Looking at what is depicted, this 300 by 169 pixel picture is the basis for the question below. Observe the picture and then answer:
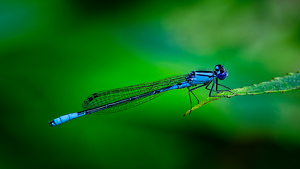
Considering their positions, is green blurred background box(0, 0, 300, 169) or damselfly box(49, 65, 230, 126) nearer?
green blurred background box(0, 0, 300, 169)

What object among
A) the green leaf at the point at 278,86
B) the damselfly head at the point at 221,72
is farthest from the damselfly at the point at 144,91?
the green leaf at the point at 278,86

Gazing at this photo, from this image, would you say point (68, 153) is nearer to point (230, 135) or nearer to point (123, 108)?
point (123, 108)

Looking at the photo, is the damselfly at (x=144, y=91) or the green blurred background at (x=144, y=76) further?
the damselfly at (x=144, y=91)

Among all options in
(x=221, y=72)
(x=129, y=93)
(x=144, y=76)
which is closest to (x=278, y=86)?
(x=221, y=72)

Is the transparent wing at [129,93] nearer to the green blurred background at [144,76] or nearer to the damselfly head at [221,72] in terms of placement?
the green blurred background at [144,76]

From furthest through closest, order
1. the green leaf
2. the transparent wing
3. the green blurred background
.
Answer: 1. the transparent wing
2. the green blurred background
3. the green leaf

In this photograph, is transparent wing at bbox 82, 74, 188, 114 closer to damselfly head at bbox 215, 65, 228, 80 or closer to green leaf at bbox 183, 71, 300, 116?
damselfly head at bbox 215, 65, 228, 80

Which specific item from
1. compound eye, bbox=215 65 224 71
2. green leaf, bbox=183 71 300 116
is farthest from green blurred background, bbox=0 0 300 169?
green leaf, bbox=183 71 300 116

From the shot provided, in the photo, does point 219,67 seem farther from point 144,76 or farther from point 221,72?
point 144,76
